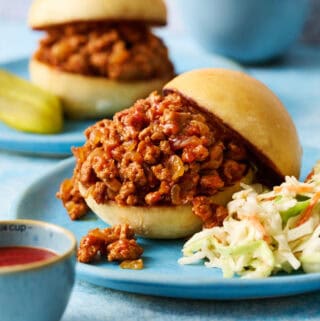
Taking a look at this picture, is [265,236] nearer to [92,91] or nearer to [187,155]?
[187,155]

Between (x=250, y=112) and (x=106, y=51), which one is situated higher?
(x=250, y=112)

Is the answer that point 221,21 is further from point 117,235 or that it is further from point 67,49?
point 117,235

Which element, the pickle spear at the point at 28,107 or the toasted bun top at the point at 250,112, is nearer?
the toasted bun top at the point at 250,112

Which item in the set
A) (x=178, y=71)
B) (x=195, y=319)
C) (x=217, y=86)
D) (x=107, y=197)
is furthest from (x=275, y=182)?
(x=178, y=71)

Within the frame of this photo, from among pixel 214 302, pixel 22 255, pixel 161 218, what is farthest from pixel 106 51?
pixel 22 255

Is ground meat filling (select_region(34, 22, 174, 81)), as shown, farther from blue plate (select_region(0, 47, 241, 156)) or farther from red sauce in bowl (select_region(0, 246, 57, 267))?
red sauce in bowl (select_region(0, 246, 57, 267))

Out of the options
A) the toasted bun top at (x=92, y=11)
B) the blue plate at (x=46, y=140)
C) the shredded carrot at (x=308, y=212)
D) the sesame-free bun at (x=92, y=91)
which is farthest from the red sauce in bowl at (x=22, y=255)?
the toasted bun top at (x=92, y=11)

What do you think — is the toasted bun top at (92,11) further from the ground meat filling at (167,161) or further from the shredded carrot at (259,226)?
the shredded carrot at (259,226)
